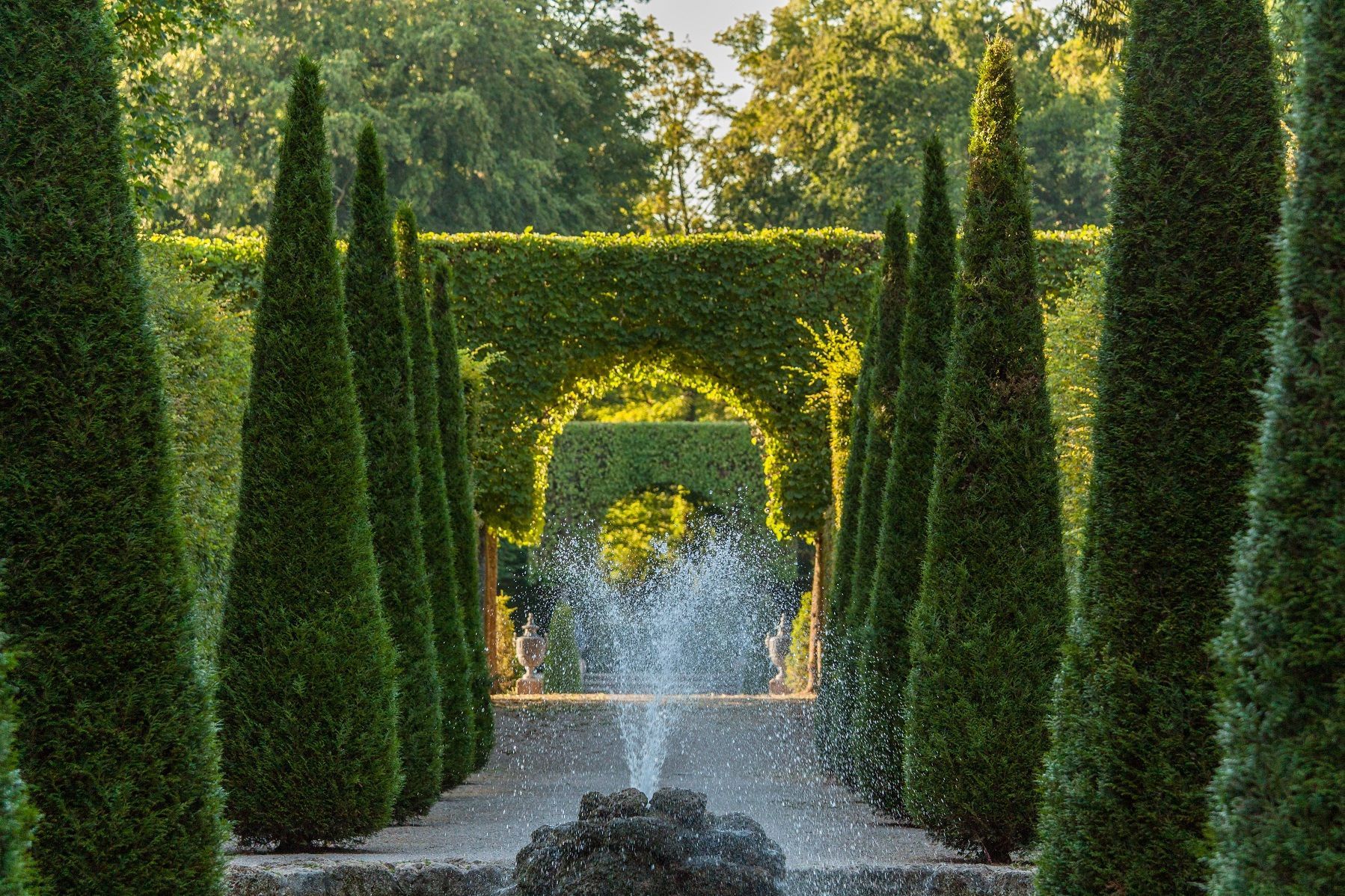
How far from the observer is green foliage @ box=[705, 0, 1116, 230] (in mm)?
26031

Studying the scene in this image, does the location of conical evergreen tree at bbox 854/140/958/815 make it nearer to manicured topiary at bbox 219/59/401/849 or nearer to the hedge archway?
manicured topiary at bbox 219/59/401/849

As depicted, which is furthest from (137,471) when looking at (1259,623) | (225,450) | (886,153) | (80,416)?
(886,153)

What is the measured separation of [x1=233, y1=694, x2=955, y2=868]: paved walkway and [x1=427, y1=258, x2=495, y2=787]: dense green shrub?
0.42 meters

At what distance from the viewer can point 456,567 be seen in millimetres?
11016

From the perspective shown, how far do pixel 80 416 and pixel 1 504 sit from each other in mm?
368

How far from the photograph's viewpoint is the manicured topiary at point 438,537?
9984 mm

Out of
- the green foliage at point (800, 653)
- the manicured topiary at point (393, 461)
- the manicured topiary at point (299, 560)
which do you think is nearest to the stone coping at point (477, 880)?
the manicured topiary at point (299, 560)

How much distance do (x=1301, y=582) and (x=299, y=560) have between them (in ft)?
16.5

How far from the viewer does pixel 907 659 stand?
338 inches

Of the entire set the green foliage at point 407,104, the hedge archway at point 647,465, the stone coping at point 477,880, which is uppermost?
the green foliage at point 407,104

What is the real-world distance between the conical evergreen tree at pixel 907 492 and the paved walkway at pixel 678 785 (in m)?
0.49

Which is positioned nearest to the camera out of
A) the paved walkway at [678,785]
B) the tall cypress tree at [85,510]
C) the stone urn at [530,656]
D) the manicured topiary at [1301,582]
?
the manicured topiary at [1301,582]

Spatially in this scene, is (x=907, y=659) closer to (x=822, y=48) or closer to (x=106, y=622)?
(x=106, y=622)

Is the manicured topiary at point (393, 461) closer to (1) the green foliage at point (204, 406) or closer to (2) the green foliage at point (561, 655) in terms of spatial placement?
(1) the green foliage at point (204, 406)
